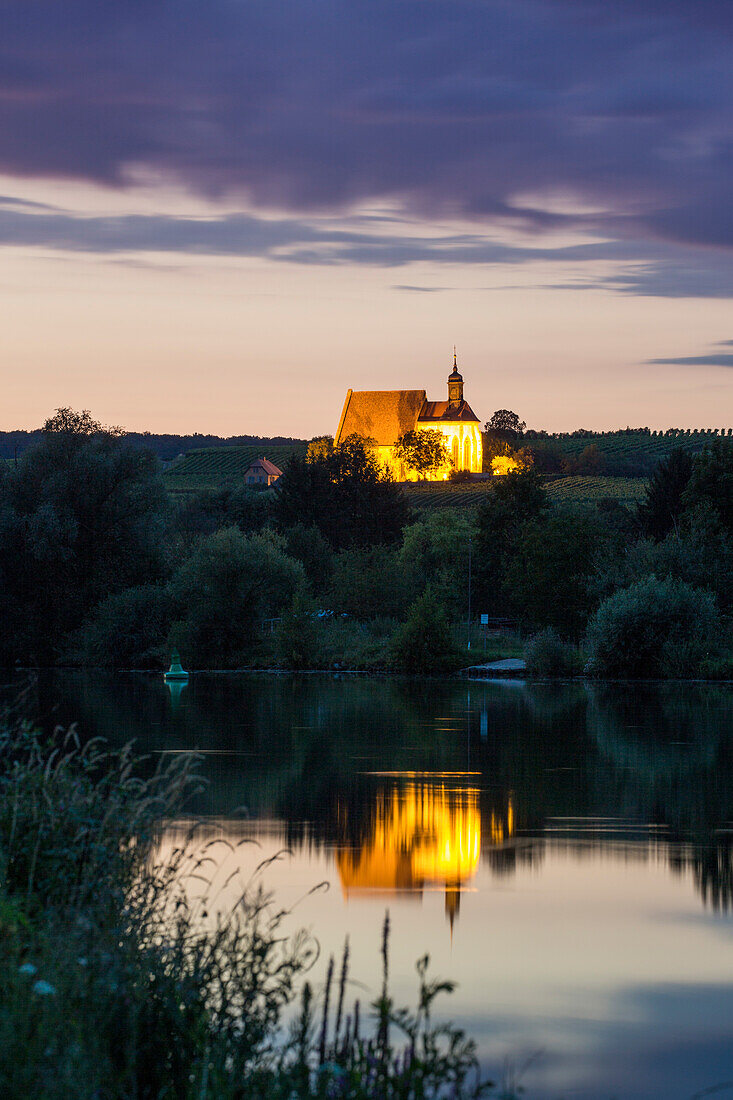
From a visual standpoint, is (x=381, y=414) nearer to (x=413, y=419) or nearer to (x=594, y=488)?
(x=413, y=419)

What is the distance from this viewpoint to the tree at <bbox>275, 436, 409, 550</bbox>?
85.8 metres

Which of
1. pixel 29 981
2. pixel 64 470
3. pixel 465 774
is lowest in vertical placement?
pixel 465 774

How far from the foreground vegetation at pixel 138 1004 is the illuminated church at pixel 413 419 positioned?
155979mm

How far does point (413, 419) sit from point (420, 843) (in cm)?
16064

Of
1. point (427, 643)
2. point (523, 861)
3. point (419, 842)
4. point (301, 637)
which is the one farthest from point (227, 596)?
point (523, 861)

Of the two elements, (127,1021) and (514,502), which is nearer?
(127,1021)

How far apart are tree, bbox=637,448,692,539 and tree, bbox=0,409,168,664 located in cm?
2480

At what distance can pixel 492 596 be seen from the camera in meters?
65.7

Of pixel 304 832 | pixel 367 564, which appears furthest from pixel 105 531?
pixel 304 832

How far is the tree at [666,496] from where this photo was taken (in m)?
70.4

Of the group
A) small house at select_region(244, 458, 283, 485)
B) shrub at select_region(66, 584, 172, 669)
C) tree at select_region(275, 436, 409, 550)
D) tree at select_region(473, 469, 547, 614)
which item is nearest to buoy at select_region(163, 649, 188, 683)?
shrub at select_region(66, 584, 172, 669)

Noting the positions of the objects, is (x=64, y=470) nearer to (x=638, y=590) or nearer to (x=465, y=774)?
(x=638, y=590)

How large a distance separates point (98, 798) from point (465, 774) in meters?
12.5

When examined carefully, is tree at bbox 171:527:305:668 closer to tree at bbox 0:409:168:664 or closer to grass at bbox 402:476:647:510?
tree at bbox 0:409:168:664
